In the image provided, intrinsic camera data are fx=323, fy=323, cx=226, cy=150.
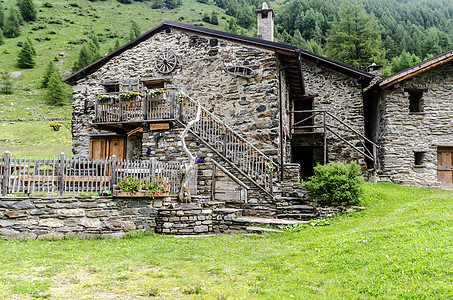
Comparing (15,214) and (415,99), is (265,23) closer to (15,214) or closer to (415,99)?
(415,99)

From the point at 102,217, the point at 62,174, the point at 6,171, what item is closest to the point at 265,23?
the point at 62,174

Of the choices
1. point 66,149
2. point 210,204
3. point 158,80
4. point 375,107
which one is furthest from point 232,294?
point 66,149

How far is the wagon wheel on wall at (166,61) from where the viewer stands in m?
15.6

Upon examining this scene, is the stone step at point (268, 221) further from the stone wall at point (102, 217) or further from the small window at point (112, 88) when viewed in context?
the small window at point (112, 88)

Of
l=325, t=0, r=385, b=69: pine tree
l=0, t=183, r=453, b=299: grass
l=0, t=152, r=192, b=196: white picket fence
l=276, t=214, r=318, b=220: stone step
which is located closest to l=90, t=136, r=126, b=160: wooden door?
l=0, t=152, r=192, b=196: white picket fence

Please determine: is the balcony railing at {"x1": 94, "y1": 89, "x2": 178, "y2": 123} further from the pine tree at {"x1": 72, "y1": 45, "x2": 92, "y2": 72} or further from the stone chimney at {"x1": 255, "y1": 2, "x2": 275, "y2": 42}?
the pine tree at {"x1": 72, "y1": 45, "x2": 92, "y2": 72}

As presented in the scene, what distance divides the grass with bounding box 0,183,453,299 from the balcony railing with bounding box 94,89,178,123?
6229 mm

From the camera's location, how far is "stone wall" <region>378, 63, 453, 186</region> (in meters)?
16.3

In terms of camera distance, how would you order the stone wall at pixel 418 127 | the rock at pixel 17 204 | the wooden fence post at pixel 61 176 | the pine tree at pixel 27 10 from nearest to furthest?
the rock at pixel 17 204
the wooden fence post at pixel 61 176
the stone wall at pixel 418 127
the pine tree at pixel 27 10

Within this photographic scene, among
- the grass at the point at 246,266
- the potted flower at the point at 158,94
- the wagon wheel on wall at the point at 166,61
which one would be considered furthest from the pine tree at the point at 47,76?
the grass at the point at 246,266

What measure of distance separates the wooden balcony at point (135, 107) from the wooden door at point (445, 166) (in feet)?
44.2

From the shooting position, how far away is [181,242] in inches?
326

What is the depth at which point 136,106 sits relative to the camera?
14055 mm

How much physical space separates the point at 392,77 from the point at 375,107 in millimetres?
2594
